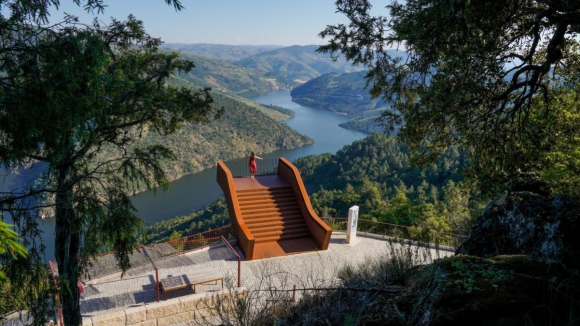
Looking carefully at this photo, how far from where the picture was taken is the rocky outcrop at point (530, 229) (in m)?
2.83

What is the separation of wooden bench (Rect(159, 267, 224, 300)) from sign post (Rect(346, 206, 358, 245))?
13.7 feet

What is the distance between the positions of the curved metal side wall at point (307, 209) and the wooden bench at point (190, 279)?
3.21 meters

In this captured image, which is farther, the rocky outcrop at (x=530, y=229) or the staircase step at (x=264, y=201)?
the staircase step at (x=264, y=201)

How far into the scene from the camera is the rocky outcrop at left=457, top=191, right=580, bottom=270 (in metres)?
2.83

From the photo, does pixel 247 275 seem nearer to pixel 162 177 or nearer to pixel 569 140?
pixel 162 177

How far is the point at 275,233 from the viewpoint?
445 inches

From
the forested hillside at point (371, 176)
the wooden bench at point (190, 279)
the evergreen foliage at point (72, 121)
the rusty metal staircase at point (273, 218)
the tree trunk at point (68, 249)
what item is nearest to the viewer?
the evergreen foliage at point (72, 121)

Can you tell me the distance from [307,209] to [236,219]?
2148mm

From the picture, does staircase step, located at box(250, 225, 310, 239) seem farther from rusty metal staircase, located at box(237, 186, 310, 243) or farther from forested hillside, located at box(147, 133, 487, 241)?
forested hillside, located at box(147, 133, 487, 241)

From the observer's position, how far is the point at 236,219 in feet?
36.2

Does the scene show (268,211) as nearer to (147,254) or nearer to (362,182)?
(147,254)

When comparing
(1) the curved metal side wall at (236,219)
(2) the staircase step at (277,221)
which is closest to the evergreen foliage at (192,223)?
(1) the curved metal side wall at (236,219)

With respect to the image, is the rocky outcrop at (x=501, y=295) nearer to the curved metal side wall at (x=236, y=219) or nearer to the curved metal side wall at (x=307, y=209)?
the curved metal side wall at (x=236, y=219)

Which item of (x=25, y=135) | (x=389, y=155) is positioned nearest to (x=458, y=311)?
(x=25, y=135)
